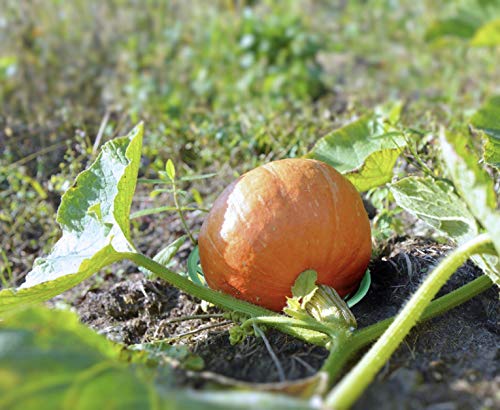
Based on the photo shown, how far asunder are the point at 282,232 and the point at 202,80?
305 cm

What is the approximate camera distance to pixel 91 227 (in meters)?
1.85

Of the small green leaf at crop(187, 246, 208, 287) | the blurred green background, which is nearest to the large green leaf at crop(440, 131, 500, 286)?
the small green leaf at crop(187, 246, 208, 287)

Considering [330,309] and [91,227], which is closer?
[330,309]

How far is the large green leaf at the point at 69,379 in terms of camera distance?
1.01 metres

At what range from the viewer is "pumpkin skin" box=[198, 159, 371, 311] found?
1.68 m

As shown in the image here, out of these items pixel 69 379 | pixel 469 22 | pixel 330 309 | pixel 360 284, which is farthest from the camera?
pixel 469 22

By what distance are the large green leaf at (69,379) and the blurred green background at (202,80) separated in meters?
1.44

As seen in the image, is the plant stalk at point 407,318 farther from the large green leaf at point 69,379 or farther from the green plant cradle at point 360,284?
the green plant cradle at point 360,284

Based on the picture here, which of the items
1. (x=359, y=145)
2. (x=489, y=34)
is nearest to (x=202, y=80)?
(x=359, y=145)

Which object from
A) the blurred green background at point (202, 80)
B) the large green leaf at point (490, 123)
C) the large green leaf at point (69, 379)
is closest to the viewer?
the large green leaf at point (69, 379)

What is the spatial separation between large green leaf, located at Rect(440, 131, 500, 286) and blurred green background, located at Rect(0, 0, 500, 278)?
116 cm

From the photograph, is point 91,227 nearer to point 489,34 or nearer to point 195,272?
point 195,272

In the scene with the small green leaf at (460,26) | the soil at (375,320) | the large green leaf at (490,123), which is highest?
the small green leaf at (460,26)

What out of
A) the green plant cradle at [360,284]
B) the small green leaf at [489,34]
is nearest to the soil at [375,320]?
the green plant cradle at [360,284]
